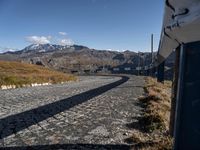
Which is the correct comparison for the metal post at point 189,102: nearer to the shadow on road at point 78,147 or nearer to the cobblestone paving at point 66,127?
the shadow on road at point 78,147

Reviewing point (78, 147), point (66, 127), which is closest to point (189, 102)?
point (78, 147)

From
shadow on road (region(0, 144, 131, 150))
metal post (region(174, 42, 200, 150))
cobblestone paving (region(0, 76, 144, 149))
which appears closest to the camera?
metal post (region(174, 42, 200, 150))

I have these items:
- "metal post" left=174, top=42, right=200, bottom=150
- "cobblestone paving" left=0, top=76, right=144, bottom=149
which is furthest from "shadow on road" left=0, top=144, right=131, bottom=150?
"metal post" left=174, top=42, right=200, bottom=150

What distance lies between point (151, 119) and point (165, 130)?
103 centimetres

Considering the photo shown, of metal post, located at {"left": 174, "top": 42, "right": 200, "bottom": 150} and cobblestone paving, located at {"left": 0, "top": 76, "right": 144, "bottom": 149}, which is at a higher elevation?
A: metal post, located at {"left": 174, "top": 42, "right": 200, "bottom": 150}

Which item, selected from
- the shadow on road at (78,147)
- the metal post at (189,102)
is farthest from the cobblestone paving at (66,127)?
the metal post at (189,102)

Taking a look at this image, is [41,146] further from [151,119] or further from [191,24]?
[191,24]

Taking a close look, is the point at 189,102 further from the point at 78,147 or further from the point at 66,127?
the point at 66,127

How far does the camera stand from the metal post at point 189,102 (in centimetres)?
450

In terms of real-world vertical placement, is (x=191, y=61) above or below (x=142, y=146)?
above

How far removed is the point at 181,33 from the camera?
2965 mm

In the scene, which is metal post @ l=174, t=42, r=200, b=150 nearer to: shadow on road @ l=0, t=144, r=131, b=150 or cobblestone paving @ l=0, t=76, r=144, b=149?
shadow on road @ l=0, t=144, r=131, b=150

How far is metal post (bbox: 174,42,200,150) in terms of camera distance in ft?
14.8

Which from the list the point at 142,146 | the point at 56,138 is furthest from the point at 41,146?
the point at 142,146
